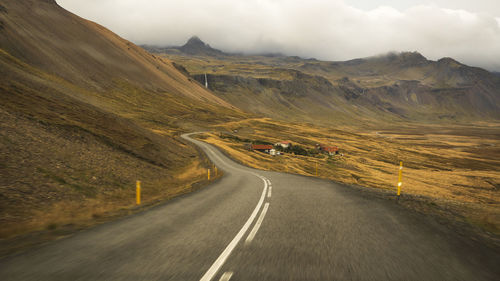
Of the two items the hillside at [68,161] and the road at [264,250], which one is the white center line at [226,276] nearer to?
the road at [264,250]

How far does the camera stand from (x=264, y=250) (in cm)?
452

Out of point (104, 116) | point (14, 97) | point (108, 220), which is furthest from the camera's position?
point (104, 116)

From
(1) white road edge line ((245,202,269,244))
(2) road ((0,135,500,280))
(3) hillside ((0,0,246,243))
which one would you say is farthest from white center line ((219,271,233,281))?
(3) hillside ((0,0,246,243))

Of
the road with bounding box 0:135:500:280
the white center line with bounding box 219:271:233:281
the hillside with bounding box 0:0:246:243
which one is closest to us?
the white center line with bounding box 219:271:233:281

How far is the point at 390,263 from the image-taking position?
4051 millimetres

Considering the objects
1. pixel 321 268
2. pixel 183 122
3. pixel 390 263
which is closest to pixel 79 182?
pixel 321 268

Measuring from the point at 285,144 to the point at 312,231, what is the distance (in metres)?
67.4

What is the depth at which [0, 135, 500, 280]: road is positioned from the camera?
12.0 ft

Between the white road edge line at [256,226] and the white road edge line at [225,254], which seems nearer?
the white road edge line at [225,254]

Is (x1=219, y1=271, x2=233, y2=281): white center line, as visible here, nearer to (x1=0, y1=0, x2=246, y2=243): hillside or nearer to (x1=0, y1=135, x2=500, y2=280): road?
(x1=0, y1=135, x2=500, y2=280): road

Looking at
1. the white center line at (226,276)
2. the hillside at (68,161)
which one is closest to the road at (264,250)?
the white center line at (226,276)

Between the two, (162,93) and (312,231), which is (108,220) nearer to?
(312,231)

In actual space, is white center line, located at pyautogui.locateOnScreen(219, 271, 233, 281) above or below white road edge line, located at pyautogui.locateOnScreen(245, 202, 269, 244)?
above

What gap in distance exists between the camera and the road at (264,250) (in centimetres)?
366
